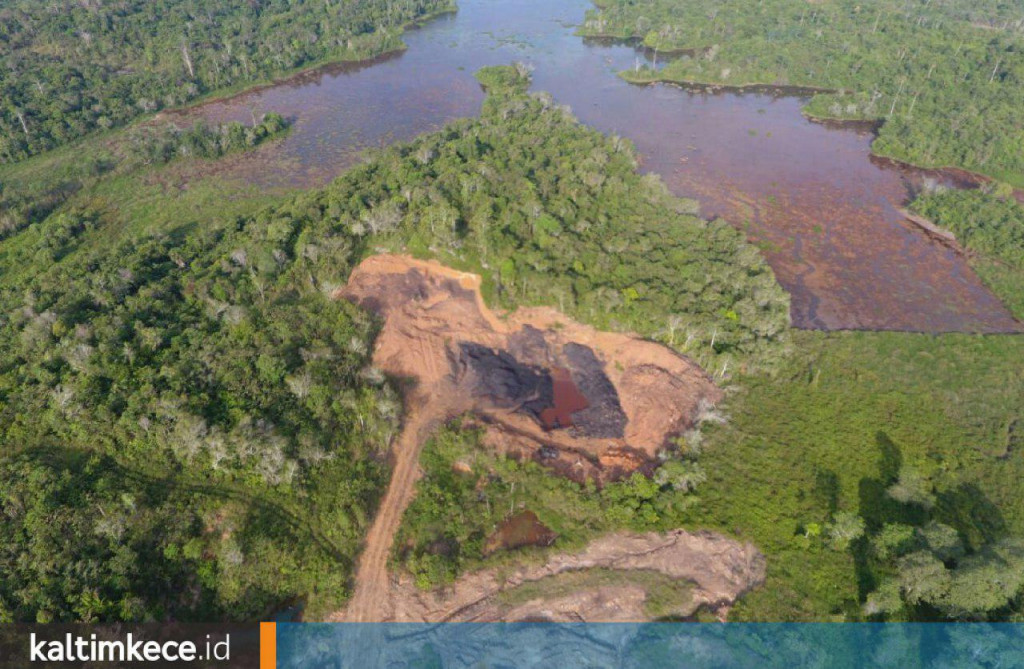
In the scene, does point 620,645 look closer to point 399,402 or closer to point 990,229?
point 399,402

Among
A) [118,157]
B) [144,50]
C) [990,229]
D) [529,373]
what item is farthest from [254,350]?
[144,50]

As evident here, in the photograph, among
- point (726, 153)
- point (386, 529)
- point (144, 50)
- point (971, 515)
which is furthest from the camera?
point (144, 50)

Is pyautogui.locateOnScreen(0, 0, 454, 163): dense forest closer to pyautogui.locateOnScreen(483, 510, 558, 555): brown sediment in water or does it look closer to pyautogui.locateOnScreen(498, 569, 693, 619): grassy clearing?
pyautogui.locateOnScreen(483, 510, 558, 555): brown sediment in water

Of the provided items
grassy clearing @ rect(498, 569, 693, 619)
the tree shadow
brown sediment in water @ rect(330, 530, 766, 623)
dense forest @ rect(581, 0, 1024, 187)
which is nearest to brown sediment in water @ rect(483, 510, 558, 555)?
brown sediment in water @ rect(330, 530, 766, 623)

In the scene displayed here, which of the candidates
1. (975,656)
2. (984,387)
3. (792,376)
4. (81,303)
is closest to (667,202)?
(792,376)

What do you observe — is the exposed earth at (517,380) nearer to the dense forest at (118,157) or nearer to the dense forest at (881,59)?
the dense forest at (118,157)

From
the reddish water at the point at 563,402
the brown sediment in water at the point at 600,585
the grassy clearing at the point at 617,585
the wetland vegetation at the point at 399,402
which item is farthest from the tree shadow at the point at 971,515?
the reddish water at the point at 563,402

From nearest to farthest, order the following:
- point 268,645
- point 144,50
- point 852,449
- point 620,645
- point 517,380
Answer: point 268,645, point 620,645, point 852,449, point 517,380, point 144,50
